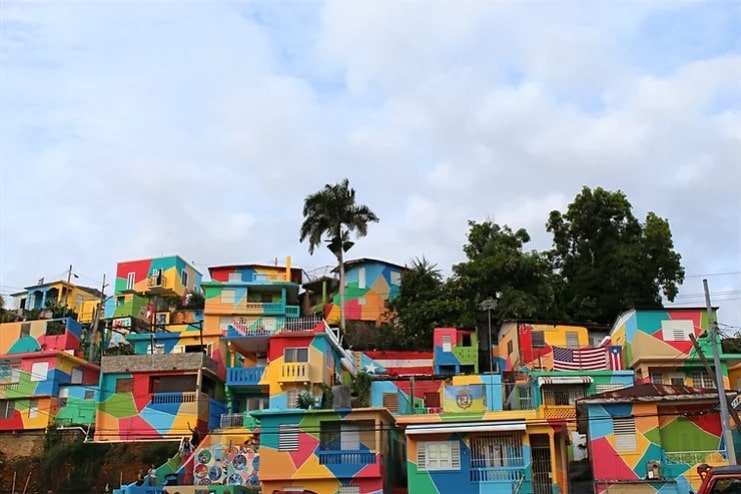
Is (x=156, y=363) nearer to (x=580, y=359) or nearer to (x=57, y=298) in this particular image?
(x=580, y=359)

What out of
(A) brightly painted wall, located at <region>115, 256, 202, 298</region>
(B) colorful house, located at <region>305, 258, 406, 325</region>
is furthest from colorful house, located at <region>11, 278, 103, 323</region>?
(B) colorful house, located at <region>305, 258, 406, 325</region>

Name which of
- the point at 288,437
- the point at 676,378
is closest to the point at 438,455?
the point at 288,437

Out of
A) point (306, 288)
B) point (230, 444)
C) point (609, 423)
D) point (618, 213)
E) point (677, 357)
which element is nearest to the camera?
point (609, 423)

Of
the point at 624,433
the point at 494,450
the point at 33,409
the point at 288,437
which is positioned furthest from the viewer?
the point at 33,409

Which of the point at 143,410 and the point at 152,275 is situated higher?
the point at 152,275

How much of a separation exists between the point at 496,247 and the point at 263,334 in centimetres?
2110

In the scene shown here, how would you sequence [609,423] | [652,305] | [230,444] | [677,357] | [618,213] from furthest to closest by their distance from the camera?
[618,213] < [652,305] < [677,357] < [230,444] < [609,423]

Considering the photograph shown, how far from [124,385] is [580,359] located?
2624 cm

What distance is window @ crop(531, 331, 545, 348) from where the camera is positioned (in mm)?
50312

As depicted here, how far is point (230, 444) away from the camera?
132 ft

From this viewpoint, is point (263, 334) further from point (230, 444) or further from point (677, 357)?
point (677, 357)

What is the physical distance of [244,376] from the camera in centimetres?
A: 4666

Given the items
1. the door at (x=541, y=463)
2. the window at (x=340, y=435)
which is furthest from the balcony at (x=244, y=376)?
the door at (x=541, y=463)

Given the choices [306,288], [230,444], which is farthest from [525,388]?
[306,288]
